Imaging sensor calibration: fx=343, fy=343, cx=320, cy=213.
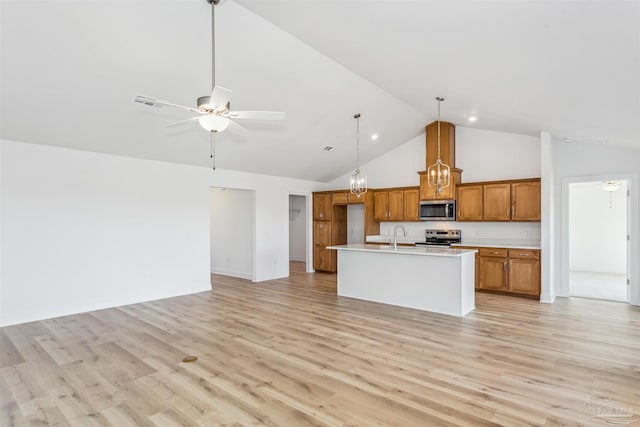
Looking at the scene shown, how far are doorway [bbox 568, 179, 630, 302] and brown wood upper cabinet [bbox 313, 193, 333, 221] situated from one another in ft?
18.2

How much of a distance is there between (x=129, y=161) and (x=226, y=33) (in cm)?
322

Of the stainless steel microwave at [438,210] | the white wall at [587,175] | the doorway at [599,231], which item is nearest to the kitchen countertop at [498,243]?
the white wall at [587,175]

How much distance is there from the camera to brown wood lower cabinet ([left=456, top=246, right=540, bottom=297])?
5930 millimetres

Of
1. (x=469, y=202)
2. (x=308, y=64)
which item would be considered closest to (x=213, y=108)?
(x=308, y=64)

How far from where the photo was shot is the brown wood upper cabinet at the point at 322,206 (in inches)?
346

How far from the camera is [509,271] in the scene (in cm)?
615

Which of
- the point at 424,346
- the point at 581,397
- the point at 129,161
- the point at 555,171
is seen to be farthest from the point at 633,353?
the point at 129,161

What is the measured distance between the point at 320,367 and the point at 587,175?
5651mm

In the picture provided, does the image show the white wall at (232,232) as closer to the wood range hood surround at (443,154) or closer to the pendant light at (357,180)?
the pendant light at (357,180)

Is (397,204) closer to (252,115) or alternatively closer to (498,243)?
(498,243)

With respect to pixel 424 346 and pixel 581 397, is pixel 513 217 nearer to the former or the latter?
pixel 424 346

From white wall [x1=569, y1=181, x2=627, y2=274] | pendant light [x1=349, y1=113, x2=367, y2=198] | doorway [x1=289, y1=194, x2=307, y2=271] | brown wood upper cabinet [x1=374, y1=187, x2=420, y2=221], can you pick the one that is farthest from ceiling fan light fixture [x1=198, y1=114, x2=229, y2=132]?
white wall [x1=569, y1=181, x2=627, y2=274]

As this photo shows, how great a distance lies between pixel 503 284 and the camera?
6.21m

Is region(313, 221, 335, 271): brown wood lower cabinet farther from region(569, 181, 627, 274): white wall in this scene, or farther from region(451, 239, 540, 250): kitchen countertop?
region(569, 181, 627, 274): white wall
